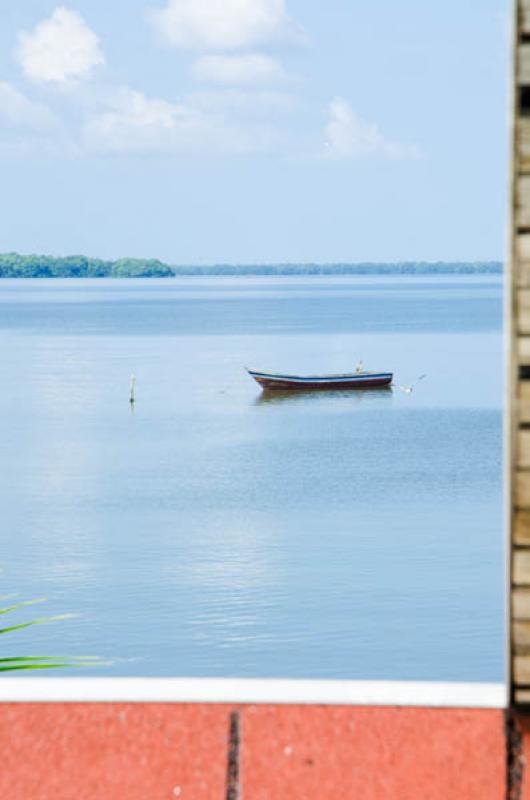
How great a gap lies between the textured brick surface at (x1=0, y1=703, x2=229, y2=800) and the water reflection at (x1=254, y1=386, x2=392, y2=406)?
30.2m

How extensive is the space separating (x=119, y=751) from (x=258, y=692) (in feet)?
0.63

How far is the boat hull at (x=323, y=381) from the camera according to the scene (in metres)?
31.9

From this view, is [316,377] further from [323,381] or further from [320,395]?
[320,395]

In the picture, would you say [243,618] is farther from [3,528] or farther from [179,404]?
[179,404]

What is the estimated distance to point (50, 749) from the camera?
1809 millimetres

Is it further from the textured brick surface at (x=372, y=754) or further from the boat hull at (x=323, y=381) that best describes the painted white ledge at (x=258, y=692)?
the boat hull at (x=323, y=381)

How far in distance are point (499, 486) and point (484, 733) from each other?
21.9m

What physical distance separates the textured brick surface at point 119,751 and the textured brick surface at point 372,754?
5 centimetres

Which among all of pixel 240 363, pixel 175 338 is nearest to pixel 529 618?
pixel 240 363

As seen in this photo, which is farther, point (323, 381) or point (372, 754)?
point (323, 381)

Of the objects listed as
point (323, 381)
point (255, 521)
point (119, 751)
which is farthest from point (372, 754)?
point (323, 381)

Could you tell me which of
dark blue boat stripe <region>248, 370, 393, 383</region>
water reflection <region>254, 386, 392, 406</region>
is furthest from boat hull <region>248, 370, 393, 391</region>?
water reflection <region>254, 386, 392, 406</region>

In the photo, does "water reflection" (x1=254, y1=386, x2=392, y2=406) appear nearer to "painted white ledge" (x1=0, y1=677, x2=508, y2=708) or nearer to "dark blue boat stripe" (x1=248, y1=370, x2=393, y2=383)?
"dark blue boat stripe" (x1=248, y1=370, x2=393, y2=383)

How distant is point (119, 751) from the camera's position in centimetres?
181
